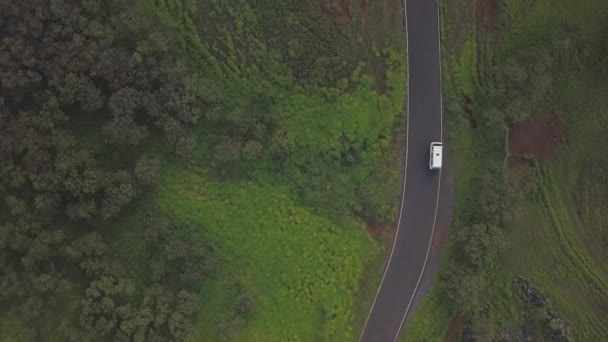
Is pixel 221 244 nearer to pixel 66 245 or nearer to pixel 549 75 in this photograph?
pixel 66 245

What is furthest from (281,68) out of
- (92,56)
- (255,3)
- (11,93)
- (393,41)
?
(11,93)

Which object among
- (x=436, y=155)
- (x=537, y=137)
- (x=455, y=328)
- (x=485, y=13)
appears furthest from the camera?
(x=537, y=137)

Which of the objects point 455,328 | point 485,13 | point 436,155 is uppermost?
point 485,13

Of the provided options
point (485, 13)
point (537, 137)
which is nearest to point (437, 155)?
point (537, 137)

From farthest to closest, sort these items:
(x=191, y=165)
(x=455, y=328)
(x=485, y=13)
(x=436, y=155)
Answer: (x=485, y=13), (x=455, y=328), (x=436, y=155), (x=191, y=165)

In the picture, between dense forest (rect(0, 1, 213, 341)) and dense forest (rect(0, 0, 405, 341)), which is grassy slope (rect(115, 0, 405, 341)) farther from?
dense forest (rect(0, 1, 213, 341))

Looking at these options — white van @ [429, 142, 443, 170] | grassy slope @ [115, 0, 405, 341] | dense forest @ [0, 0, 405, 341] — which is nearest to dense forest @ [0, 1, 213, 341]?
dense forest @ [0, 0, 405, 341]

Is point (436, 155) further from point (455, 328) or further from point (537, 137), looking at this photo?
point (455, 328)
